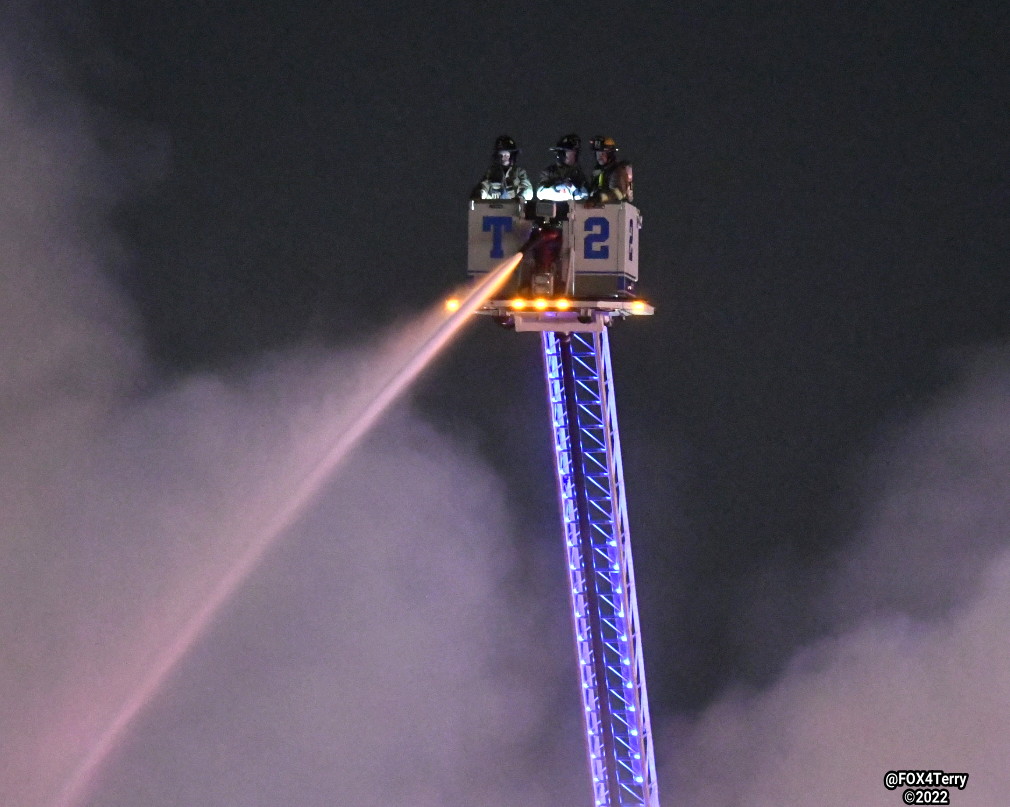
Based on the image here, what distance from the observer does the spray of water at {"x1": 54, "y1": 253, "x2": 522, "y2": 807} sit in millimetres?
22766

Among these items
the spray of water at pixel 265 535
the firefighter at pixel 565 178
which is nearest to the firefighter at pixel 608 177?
the firefighter at pixel 565 178

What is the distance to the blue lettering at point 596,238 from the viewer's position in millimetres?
16953

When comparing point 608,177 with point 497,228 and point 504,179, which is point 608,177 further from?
point 497,228

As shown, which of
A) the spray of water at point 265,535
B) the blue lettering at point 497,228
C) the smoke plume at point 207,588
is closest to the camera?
the blue lettering at point 497,228

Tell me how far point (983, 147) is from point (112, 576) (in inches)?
439

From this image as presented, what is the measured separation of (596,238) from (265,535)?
797 centimetres

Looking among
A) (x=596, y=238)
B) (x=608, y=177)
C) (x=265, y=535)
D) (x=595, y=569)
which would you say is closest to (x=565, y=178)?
(x=608, y=177)

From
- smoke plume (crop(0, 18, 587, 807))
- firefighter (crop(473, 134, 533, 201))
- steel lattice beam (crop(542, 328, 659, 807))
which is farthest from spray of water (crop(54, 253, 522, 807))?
firefighter (crop(473, 134, 533, 201))

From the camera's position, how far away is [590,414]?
63.5 ft

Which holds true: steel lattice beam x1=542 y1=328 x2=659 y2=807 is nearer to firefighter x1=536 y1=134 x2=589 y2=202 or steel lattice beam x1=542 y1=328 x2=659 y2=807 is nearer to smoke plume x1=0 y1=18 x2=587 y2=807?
firefighter x1=536 y1=134 x2=589 y2=202

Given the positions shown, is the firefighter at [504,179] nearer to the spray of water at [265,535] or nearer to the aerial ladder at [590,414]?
the aerial ladder at [590,414]

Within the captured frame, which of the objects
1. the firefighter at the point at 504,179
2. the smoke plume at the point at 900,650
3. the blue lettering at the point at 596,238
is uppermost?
the firefighter at the point at 504,179

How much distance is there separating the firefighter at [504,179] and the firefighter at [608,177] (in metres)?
0.60

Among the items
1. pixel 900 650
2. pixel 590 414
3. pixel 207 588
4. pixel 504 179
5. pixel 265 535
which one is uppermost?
pixel 504 179
